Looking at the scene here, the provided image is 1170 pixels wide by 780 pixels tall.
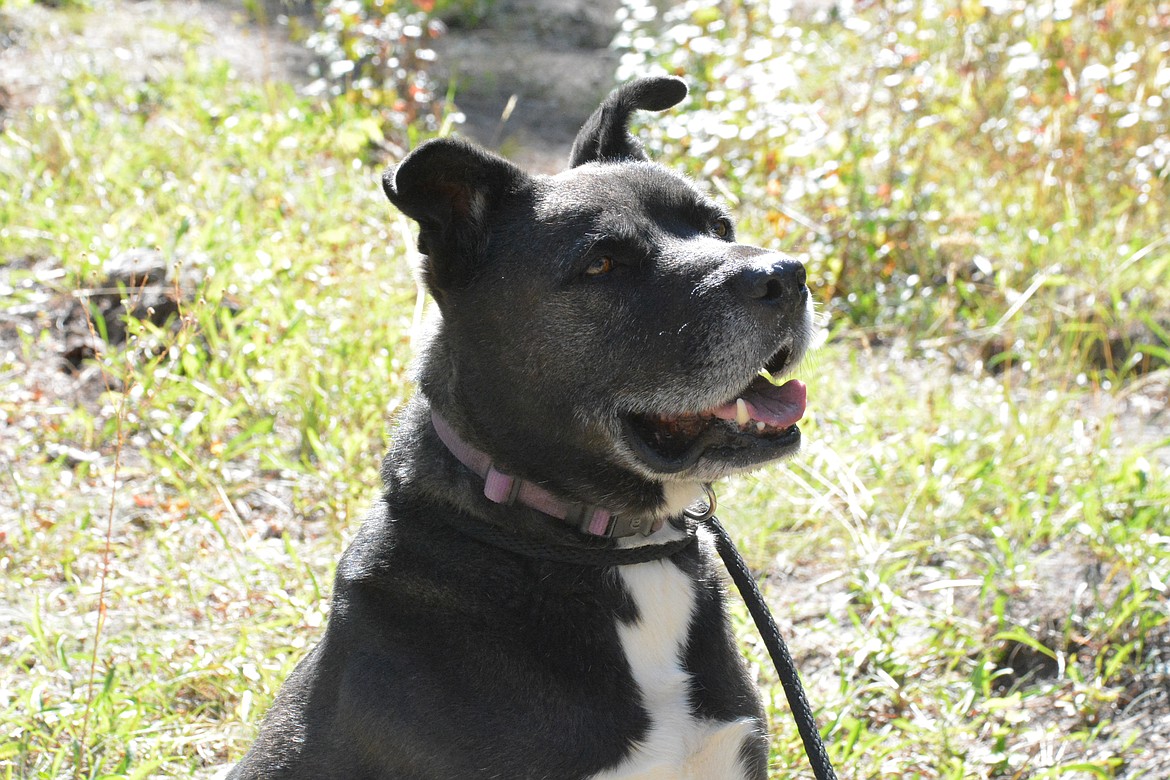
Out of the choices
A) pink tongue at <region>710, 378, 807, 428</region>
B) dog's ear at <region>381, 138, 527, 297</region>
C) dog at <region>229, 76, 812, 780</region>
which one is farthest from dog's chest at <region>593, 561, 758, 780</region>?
dog's ear at <region>381, 138, 527, 297</region>

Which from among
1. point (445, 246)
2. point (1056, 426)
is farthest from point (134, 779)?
point (1056, 426)

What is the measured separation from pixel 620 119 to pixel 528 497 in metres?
1.08

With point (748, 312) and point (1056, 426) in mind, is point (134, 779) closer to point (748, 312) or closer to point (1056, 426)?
point (748, 312)

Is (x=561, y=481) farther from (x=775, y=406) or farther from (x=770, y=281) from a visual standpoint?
(x=770, y=281)

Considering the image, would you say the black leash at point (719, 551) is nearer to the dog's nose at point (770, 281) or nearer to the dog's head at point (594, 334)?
the dog's head at point (594, 334)

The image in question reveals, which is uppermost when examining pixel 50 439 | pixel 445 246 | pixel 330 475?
pixel 445 246

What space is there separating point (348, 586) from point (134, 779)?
970 mm

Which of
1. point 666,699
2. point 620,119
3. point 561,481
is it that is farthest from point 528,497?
point 620,119

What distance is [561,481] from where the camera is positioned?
8.17 ft

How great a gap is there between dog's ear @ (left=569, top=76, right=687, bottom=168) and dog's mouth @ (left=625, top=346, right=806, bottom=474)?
0.75m

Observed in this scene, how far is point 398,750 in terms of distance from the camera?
7.34 feet

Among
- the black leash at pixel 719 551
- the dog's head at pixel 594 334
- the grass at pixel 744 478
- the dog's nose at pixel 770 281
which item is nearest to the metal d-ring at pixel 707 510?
the black leash at pixel 719 551

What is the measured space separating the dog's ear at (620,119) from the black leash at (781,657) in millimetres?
992

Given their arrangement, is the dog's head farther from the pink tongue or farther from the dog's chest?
the dog's chest
